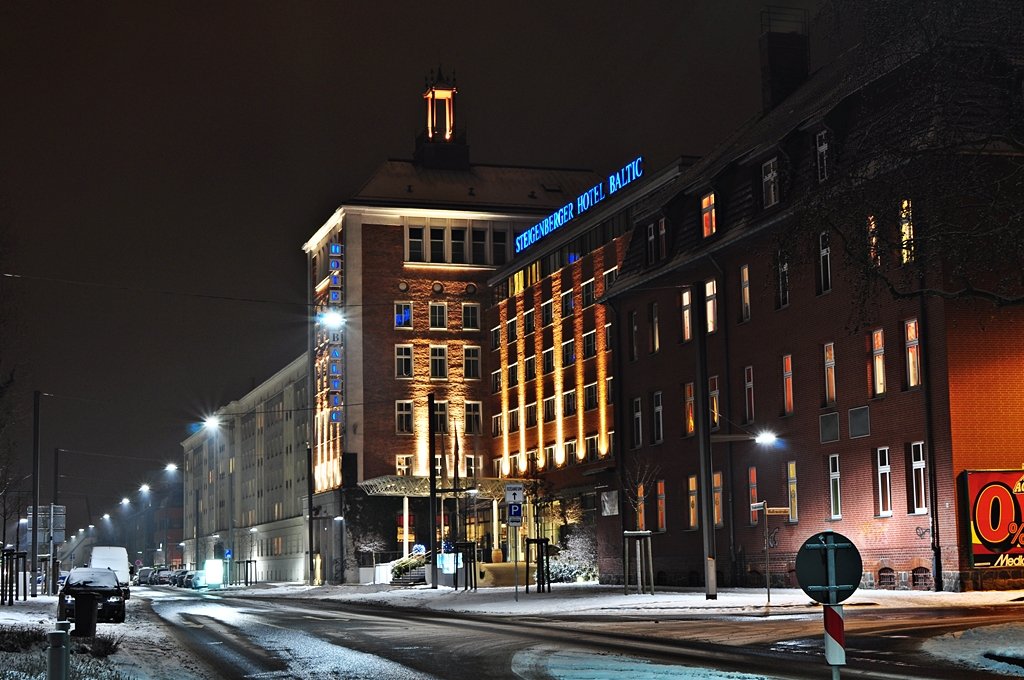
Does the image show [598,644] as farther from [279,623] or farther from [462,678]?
[279,623]

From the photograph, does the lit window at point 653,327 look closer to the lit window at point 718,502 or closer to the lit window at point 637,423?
the lit window at point 637,423

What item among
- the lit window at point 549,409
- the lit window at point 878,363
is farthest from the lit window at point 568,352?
the lit window at point 878,363

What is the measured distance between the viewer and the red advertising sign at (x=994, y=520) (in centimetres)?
3509

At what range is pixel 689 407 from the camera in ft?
166

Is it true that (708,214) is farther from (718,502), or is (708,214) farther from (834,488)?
(834,488)

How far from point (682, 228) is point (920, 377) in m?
14.8

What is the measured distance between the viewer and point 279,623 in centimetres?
3300

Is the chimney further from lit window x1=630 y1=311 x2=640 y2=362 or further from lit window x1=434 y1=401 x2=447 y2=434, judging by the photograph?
lit window x1=434 y1=401 x2=447 y2=434

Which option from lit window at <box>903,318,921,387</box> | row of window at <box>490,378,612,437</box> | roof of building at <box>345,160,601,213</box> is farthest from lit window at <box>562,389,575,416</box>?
lit window at <box>903,318,921,387</box>

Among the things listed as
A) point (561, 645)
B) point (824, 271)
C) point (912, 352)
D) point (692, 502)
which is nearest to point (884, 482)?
point (912, 352)

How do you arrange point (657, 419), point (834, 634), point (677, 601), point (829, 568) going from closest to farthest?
point (829, 568) < point (834, 634) < point (677, 601) < point (657, 419)

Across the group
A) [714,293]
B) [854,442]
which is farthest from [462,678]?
[714,293]

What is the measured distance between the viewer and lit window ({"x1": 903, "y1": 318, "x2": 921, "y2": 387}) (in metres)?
37.0

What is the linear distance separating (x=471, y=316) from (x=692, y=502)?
131ft
